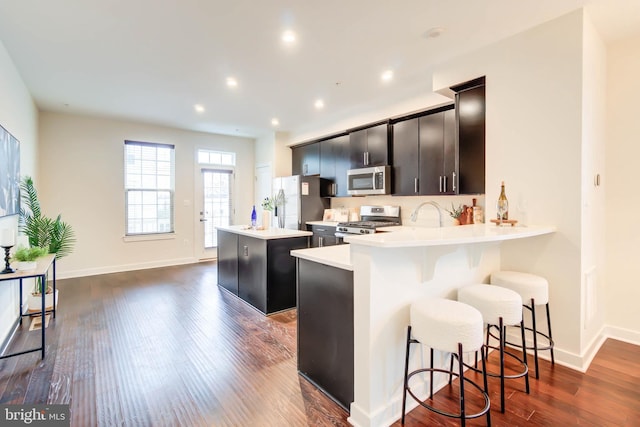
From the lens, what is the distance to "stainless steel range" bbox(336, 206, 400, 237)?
459 centimetres

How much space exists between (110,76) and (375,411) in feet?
14.0

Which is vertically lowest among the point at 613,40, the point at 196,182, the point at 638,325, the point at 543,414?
the point at 543,414

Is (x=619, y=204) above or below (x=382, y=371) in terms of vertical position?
above

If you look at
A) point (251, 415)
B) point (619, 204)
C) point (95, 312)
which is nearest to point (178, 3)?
point (251, 415)

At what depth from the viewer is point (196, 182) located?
6.57 m

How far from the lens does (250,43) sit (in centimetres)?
287

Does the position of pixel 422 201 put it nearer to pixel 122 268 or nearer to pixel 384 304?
pixel 384 304

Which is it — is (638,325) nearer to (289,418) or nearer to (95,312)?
(289,418)

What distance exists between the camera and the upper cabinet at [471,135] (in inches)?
118

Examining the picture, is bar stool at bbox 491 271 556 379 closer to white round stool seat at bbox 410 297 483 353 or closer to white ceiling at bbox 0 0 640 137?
white round stool seat at bbox 410 297 483 353

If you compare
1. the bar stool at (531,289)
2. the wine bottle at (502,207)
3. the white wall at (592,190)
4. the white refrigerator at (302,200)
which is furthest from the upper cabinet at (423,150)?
the bar stool at (531,289)

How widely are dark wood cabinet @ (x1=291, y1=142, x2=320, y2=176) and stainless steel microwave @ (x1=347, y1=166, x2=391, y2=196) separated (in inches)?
39.9

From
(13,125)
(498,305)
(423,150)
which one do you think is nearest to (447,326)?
(498,305)

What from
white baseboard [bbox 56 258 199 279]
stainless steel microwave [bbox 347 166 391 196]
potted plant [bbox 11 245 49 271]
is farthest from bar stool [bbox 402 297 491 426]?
white baseboard [bbox 56 258 199 279]
